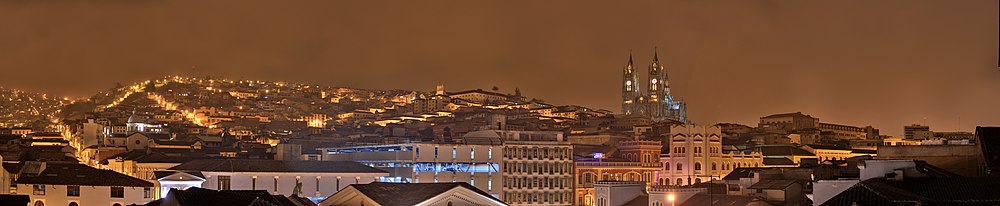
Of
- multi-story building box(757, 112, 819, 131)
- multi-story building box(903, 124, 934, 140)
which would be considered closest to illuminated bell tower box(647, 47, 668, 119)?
multi-story building box(757, 112, 819, 131)

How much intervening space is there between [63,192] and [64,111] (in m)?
138

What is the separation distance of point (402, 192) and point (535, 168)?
120ft

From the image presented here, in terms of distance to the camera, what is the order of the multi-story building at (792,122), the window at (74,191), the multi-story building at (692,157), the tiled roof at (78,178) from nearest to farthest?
the tiled roof at (78,178), the window at (74,191), the multi-story building at (692,157), the multi-story building at (792,122)

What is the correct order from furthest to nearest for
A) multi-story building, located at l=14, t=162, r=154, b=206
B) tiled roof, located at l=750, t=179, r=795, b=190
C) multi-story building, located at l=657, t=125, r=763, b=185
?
1. multi-story building, located at l=657, t=125, r=763, b=185
2. multi-story building, located at l=14, t=162, r=154, b=206
3. tiled roof, located at l=750, t=179, r=795, b=190

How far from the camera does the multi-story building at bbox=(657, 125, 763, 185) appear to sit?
86.3 meters

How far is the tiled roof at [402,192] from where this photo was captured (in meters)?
37.2

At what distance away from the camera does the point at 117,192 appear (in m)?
50.4

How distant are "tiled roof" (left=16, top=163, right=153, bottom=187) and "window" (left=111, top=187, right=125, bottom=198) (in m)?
0.18

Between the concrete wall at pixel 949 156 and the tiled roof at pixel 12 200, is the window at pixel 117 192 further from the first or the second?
the concrete wall at pixel 949 156

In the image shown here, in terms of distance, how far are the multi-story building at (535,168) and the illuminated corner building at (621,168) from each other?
236 centimetres

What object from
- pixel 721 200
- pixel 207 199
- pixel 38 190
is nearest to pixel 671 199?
pixel 721 200

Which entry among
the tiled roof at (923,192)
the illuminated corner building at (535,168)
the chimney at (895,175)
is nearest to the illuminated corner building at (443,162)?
the illuminated corner building at (535,168)

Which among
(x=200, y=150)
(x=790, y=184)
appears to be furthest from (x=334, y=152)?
(x=790, y=184)

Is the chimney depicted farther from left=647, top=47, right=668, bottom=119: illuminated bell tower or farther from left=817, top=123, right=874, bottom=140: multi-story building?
left=647, top=47, right=668, bottom=119: illuminated bell tower
